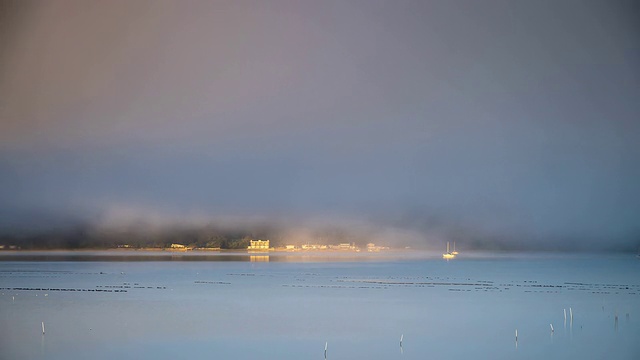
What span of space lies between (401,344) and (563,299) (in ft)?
66.4

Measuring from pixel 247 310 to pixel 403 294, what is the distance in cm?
1340

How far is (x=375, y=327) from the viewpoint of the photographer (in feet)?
96.6

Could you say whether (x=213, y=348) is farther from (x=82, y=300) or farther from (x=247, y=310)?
(x=82, y=300)

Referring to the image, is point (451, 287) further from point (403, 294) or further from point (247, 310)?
point (247, 310)

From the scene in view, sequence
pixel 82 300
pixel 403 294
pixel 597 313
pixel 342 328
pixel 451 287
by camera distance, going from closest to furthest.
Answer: pixel 342 328
pixel 597 313
pixel 82 300
pixel 403 294
pixel 451 287

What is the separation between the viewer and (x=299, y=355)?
23.1 meters

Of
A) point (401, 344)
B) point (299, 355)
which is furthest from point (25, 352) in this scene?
point (401, 344)

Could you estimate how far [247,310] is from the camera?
118 ft

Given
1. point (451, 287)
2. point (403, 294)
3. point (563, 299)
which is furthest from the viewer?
point (451, 287)

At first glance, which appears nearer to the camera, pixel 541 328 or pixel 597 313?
pixel 541 328

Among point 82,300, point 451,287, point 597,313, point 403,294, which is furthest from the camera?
point 451,287

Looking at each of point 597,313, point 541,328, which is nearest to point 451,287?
point 597,313

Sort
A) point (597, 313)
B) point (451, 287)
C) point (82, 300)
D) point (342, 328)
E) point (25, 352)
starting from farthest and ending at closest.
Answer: point (451, 287)
point (82, 300)
point (597, 313)
point (342, 328)
point (25, 352)

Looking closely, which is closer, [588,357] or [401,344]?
[588,357]
